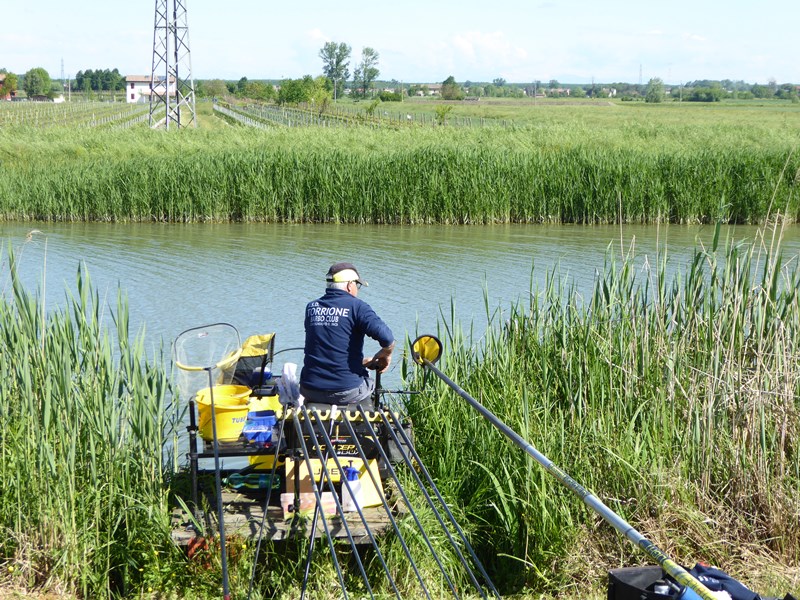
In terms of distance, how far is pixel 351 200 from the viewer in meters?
22.8

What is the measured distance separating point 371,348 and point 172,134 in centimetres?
2490

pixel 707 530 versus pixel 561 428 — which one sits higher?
pixel 561 428

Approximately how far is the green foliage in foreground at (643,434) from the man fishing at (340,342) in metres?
0.68

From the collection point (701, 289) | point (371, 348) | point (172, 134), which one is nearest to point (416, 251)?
point (371, 348)

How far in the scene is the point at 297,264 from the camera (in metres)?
17.7

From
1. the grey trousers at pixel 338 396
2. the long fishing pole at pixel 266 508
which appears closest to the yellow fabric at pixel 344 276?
the grey trousers at pixel 338 396

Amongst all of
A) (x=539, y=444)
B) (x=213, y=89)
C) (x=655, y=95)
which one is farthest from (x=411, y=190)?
(x=213, y=89)

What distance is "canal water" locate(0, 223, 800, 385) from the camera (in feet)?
43.0

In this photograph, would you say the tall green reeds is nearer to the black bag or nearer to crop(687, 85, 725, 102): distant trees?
the black bag

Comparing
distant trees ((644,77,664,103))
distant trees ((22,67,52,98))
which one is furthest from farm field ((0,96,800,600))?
distant trees ((22,67,52,98))

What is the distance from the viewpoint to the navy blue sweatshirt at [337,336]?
554 cm

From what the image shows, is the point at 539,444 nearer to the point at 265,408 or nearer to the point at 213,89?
the point at 265,408

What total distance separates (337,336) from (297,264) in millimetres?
12255

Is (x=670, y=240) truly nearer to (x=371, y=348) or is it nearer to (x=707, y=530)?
(x=371, y=348)
